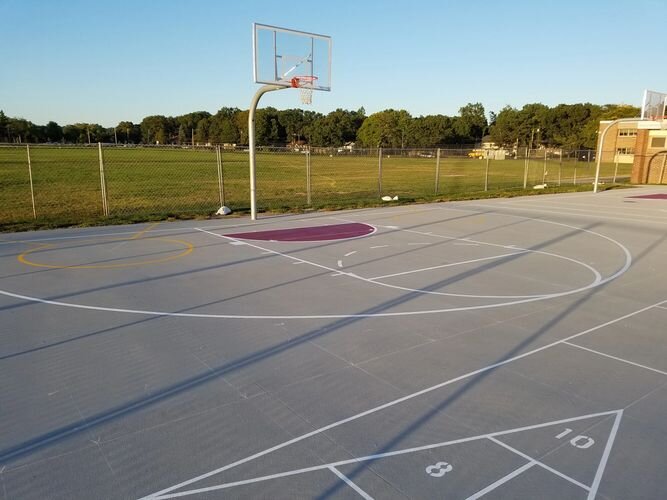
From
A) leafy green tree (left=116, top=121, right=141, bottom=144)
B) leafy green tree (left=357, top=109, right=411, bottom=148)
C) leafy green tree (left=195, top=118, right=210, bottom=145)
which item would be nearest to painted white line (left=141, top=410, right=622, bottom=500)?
leafy green tree (left=357, top=109, right=411, bottom=148)

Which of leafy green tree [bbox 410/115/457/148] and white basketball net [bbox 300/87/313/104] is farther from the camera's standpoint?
leafy green tree [bbox 410/115/457/148]

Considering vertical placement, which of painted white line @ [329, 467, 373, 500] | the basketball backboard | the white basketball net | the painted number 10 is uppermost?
the basketball backboard

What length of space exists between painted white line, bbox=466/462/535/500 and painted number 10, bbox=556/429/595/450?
0.49 meters

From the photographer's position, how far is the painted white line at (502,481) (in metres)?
3.12

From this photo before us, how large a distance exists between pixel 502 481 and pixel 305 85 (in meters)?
13.5

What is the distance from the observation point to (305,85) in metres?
14.9

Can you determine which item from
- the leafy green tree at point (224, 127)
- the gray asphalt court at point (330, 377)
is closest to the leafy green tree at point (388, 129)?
the leafy green tree at point (224, 127)

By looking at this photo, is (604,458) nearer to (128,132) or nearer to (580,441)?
(580,441)

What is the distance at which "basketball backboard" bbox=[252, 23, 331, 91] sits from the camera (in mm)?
13914

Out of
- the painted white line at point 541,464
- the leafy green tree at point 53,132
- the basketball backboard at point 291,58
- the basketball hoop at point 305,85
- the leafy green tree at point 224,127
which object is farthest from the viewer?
the leafy green tree at point 224,127

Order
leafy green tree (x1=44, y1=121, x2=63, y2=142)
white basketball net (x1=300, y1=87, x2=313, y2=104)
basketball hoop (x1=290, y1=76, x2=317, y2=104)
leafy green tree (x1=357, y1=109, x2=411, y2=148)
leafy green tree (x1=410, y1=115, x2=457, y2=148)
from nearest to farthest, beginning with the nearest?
basketball hoop (x1=290, y1=76, x2=317, y2=104), white basketball net (x1=300, y1=87, x2=313, y2=104), leafy green tree (x1=410, y1=115, x2=457, y2=148), leafy green tree (x1=357, y1=109, x2=411, y2=148), leafy green tree (x1=44, y1=121, x2=63, y2=142)

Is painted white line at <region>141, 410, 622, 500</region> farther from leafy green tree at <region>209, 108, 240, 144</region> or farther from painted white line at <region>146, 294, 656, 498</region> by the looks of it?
leafy green tree at <region>209, 108, 240, 144</region>

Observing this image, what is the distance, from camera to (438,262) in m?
9.73

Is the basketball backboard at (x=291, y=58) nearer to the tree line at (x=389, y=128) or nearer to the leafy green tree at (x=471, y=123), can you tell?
the tree line at (x=389, y=128)
